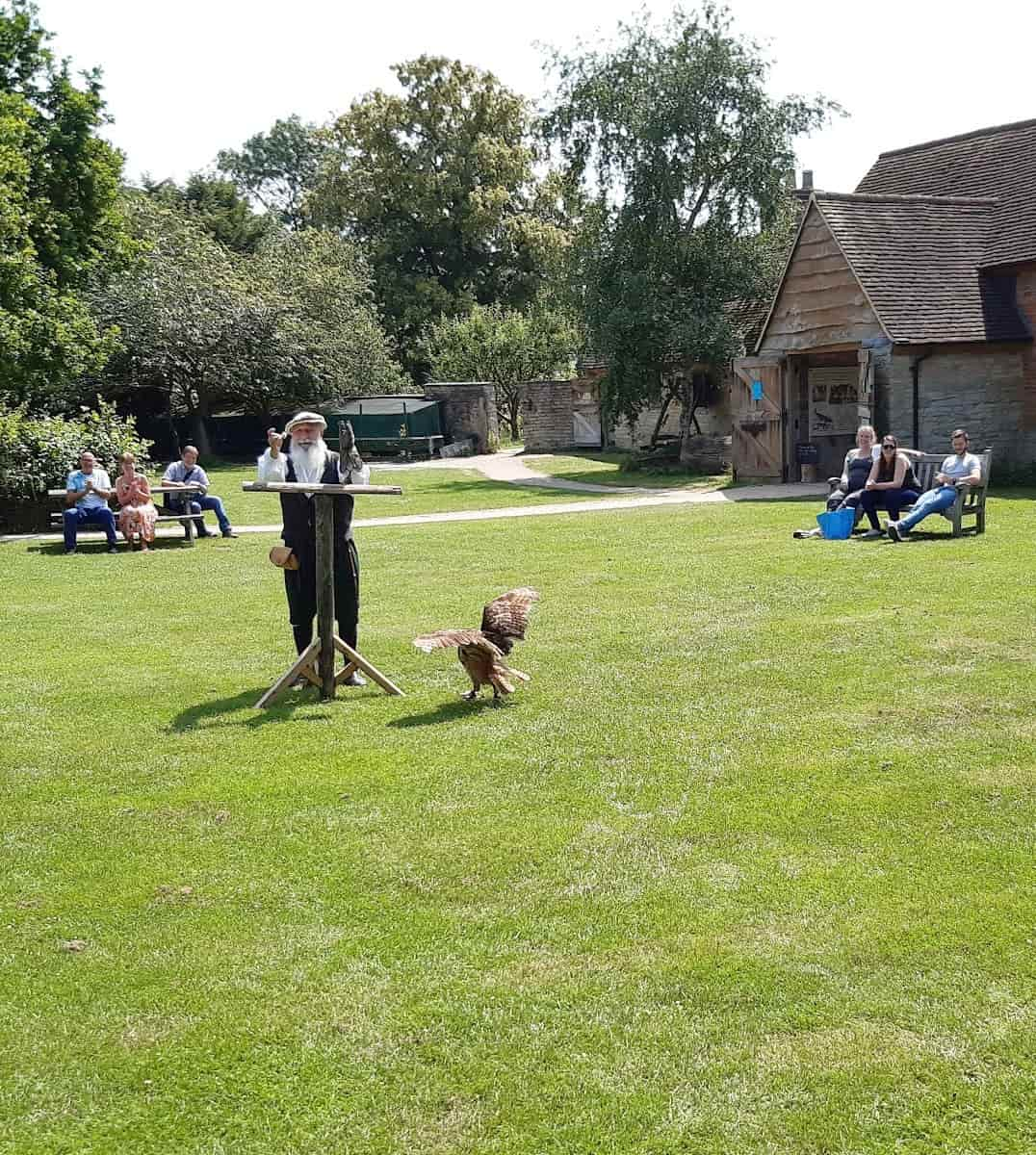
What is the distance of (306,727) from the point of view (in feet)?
25.3

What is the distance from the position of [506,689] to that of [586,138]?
2499cm

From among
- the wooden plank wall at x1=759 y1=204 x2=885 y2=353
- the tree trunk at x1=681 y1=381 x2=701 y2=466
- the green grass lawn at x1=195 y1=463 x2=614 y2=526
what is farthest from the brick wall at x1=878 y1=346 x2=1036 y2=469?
the tree trunk at x1=681 y1=381 x2=701 y2=466

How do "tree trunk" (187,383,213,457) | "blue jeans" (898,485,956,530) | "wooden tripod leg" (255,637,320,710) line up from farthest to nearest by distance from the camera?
"tree trunk" (187,383,213,457) < "blue jeans" (898,485,956,530) < "wooden tripod leg" (255,637,320,710)

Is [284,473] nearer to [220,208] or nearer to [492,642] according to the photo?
[492,642]

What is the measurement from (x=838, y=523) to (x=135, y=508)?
995 cm

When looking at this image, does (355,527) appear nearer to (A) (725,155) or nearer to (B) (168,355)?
(A) (725,155)

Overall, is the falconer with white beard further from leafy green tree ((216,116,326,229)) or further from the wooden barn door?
leafy green tree ((216,116,326,229))

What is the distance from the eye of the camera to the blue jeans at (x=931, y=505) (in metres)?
15.3

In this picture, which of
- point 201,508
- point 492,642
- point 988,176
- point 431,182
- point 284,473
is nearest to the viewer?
point 492,642

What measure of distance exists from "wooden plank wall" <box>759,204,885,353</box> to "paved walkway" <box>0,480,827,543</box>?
3049 mm

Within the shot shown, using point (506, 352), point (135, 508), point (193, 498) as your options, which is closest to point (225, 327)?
point (506, 352)

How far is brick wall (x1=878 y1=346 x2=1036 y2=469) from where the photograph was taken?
23.3 m

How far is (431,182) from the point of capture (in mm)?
55156

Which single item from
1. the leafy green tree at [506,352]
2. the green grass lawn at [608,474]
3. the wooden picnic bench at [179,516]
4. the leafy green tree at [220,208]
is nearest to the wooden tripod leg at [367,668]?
the wooden picnic bench at [179,516]
